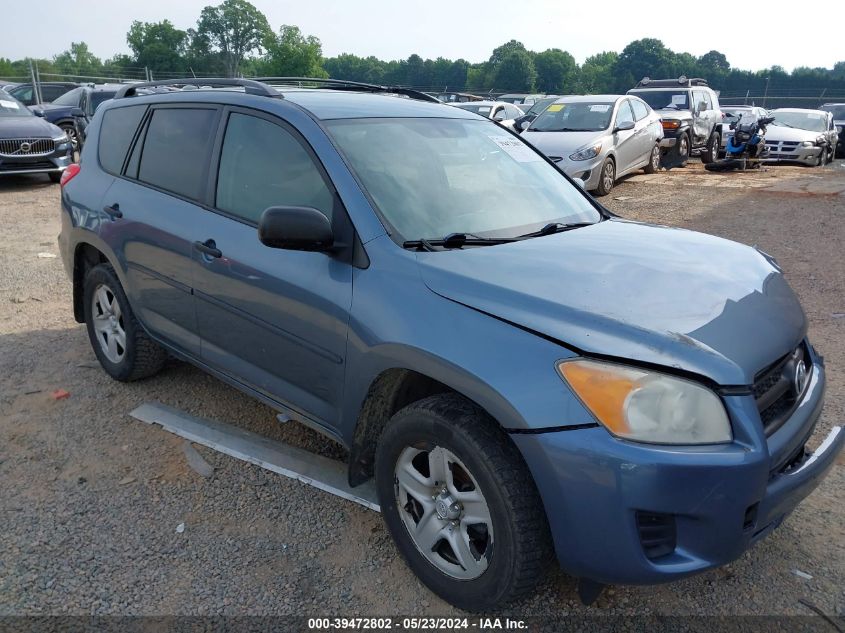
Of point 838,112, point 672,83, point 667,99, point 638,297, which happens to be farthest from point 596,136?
point 838,112

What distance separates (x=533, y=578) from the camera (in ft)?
7.16

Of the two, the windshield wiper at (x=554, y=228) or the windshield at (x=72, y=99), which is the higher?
the windshield at (x=72, y=99)

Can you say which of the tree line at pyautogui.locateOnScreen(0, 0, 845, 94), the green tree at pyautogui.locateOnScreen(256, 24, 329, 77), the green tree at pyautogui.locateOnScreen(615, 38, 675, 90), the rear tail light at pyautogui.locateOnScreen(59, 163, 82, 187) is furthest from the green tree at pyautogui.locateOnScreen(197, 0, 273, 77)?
the rear tail light at pyautogui.locateOnScreen(59, 163, 82, 187)

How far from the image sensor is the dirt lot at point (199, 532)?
2510 mm

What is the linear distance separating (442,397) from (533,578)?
650mm

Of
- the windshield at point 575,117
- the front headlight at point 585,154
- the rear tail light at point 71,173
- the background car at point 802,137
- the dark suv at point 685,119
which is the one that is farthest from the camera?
the background car at point 802,137

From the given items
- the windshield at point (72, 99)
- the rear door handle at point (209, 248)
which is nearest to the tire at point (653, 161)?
the rear door handle at point (209, 248)

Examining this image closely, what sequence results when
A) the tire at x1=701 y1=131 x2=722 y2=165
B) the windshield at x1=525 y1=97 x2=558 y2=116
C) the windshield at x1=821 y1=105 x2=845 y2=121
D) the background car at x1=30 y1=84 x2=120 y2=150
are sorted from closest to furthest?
the windshield at x1=525 y1=97 x2=558 y2=116
the background car at x1=30 y1=84 x2=120 y2=150
the tire at x1=701 y1=131 x2=722 y2=165
the windshield at x1=821 y1=105 x2=845 y2=121

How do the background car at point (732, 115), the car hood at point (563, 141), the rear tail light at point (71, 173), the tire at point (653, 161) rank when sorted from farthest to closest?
the background car at point (732, 115), the tire at point (653, 161), the car hood at point (563, 141), the rear tail light at point (71, 173)

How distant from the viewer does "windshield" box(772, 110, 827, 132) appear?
1769 cm

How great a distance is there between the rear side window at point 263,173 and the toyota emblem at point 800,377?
1.84 m

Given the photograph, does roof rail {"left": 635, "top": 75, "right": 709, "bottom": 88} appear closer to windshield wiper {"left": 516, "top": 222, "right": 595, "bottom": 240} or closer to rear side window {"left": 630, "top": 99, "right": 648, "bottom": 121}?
rear side window {"left": 630, "top": 99, "right": 648, "bottom": 121}

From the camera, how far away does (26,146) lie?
1148 cm

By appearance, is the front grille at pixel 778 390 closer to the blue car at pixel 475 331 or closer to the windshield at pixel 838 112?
the blue car at pixel 475 331
